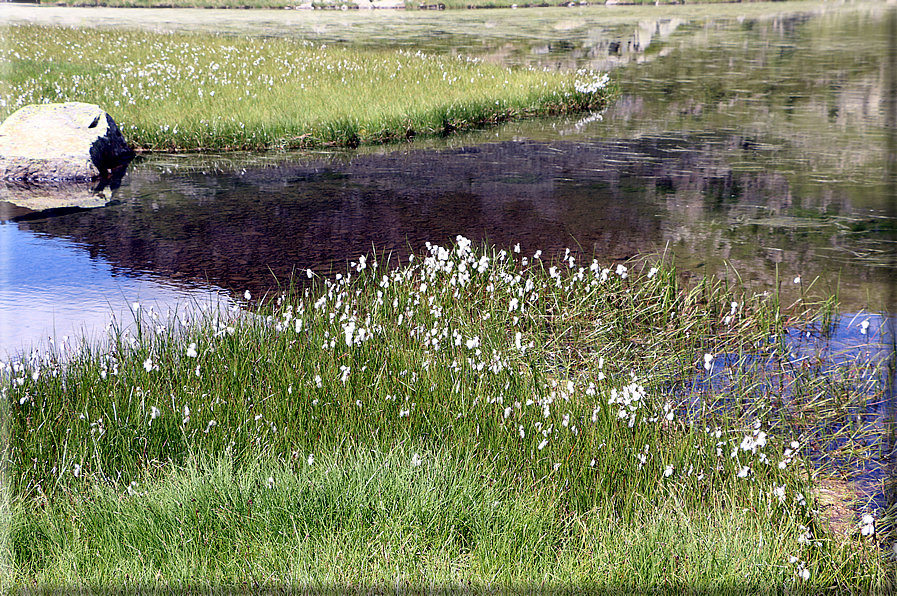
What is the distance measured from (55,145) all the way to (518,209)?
29.6 ft

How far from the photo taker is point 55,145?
14.0 metres

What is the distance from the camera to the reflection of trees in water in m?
9.21

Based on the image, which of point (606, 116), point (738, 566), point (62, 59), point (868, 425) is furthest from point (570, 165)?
point (62, 59)

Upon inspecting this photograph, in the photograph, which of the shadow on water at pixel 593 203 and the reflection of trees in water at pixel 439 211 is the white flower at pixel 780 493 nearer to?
the shadow on water at pixel 593 203

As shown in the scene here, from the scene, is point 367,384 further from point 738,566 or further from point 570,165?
point 570,165

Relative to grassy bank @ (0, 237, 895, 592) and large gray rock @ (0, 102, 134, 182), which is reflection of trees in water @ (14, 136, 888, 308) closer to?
large gray rock @ (0, 102, 134, 182)

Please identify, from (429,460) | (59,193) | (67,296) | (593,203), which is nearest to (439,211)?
(593,203)

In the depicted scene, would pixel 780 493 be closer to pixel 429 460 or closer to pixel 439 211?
pixel 429 460

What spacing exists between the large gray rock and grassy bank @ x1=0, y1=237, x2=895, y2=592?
9.19 metres

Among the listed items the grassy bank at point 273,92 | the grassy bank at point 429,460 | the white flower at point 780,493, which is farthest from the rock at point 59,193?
the white flower at point 780,493

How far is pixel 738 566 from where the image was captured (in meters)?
3.57

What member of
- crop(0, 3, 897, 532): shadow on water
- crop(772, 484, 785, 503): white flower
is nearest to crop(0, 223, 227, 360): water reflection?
crop(0, 3, 897, 532): shadow on water

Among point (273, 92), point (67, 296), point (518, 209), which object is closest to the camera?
point (67, 296)

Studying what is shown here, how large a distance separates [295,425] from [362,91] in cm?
1581
